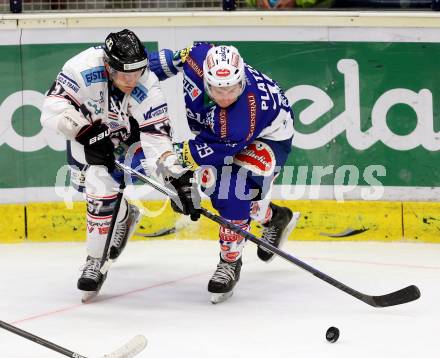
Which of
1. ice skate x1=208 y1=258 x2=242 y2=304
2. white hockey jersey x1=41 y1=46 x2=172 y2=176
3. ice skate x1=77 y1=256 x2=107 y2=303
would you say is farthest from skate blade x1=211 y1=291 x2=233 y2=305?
white hockey jersey x1=41 y1=46 x2=172 y2=176

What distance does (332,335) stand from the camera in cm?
416

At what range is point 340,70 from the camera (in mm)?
6363

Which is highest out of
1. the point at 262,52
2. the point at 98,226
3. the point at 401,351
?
the point at 262,52

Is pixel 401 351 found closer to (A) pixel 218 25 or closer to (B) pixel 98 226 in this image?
(B) pixel 98 226

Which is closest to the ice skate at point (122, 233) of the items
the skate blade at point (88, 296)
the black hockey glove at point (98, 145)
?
the skate blade at point (88, 296)

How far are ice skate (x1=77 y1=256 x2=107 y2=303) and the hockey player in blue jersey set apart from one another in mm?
531

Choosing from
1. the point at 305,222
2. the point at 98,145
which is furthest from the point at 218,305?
the point at 305,222

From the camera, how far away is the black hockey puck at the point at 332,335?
416 cm

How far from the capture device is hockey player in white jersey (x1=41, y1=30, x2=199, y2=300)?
15.3 feet

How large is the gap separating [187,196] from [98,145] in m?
0.46

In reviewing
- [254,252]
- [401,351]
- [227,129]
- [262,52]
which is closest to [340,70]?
[262,52]

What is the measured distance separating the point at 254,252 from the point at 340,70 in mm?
1226

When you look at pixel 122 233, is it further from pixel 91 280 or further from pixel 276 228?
pixel 276 228

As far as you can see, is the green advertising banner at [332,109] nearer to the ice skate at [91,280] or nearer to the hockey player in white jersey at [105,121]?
the hockey player in white jersey at [105,121]
